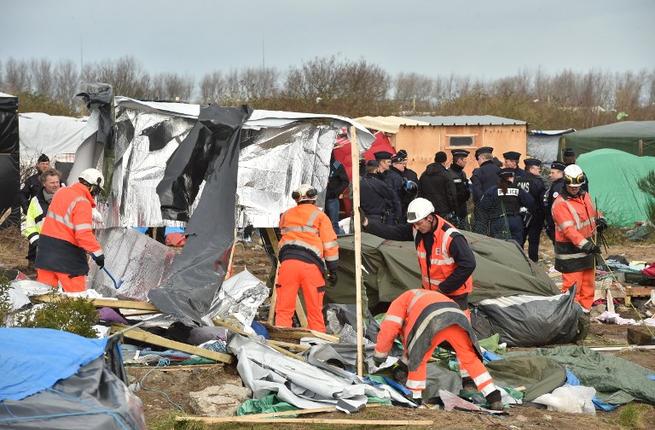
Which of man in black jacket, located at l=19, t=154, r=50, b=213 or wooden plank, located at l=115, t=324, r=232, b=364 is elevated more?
man in black jacket, located at l=19, t=154, r=50, b=213

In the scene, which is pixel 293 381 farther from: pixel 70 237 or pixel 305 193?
pixel 70 237

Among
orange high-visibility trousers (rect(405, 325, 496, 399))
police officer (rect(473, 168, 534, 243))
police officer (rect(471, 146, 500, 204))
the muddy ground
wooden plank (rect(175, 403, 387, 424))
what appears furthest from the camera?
police officer (rect(471, 146, 500, 204))

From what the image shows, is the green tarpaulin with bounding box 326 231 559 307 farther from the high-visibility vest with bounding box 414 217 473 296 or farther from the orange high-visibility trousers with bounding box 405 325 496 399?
the orange high-visibility trousers with bounding box 405 325 496 399

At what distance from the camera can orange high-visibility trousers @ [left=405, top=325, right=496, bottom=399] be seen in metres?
8.16

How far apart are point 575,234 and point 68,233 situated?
599 cm

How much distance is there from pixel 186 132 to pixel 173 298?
6.51 ft

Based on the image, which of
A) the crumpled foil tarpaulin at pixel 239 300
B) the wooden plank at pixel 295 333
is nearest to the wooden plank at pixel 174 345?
the crumpled foil tarpaulin at pixel 239 300

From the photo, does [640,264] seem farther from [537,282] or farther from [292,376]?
[292,376]

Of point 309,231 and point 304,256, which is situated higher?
point 309,231

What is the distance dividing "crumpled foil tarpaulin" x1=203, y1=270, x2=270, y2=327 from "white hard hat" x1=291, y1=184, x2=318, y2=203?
103cm

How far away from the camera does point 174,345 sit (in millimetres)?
9031

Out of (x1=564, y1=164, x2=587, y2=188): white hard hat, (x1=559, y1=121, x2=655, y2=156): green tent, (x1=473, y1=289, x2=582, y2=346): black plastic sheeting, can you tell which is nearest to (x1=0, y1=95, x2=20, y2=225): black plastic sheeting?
(x1=473, y1=289, x2=582, y2=346): black plastic sheeting

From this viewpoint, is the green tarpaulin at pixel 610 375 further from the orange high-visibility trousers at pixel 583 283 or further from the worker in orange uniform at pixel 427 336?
the orange high-visibility trousers at pixel 583 283

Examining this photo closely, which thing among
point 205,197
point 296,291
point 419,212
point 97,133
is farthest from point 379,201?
point 419,212
